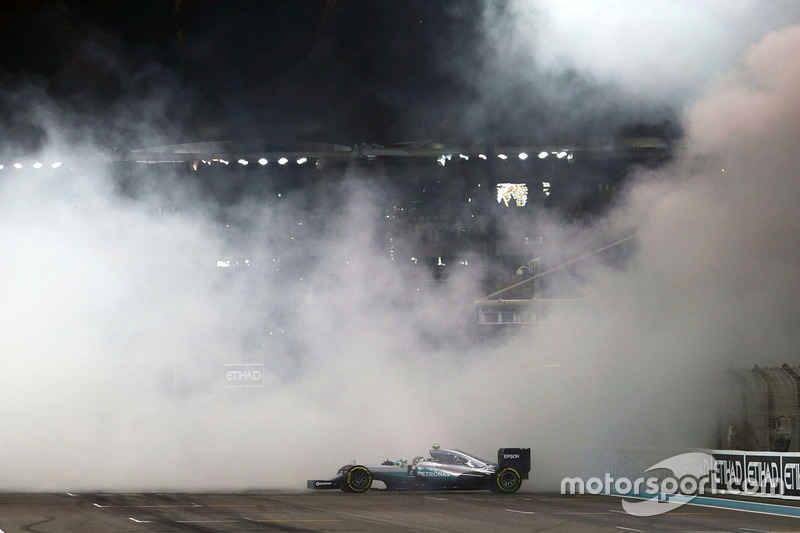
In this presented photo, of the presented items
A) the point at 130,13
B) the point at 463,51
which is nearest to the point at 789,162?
the point at 463,51

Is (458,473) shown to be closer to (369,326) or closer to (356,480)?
(356,480)

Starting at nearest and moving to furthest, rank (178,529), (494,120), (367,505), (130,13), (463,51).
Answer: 1. (178,529)
2. (367,505)
3. (130,13)
4. (463,51)
5. (494,120)

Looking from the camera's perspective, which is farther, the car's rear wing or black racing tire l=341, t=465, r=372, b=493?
the car's rear wing

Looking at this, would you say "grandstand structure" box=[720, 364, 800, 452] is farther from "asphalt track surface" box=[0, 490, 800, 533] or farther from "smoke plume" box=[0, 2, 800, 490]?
"asphalt track surface" box=[0, 490, 800, 533]

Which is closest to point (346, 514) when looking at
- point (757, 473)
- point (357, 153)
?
point (757, 473)

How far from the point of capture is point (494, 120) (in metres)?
22.9

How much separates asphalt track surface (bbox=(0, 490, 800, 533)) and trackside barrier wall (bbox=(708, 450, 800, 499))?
6.93 ft

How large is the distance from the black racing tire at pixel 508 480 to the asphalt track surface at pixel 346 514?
2.94 ft

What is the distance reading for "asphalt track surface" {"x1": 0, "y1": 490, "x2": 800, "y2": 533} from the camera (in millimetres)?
12164

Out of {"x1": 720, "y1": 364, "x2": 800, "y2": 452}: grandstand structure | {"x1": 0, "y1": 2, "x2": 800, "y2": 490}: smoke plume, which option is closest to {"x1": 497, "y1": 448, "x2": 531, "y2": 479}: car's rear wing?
{"x1": 0, "y1": 2, "x2": 800, "y2": 490}: smoke plume

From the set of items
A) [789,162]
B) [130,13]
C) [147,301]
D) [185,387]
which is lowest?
[185,387]

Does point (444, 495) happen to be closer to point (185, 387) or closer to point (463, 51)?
point (185, 387)

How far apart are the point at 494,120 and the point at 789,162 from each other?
6.68 m

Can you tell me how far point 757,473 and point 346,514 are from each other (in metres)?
7.49
